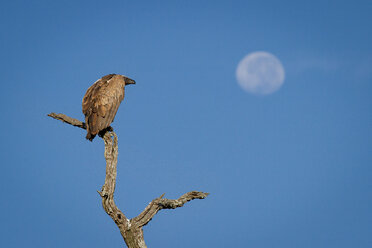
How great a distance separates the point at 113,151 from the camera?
7934 millimetres

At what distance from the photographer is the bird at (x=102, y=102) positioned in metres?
9.09

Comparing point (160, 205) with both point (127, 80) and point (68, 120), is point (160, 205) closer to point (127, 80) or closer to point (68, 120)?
point (68, 120)

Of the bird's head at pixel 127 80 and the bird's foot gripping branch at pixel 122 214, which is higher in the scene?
the bird's head at pixel 127 80

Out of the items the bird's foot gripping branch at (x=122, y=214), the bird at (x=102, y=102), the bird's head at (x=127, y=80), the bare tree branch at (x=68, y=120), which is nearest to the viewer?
the bird's foot gripping branch at (x=122, y=214)

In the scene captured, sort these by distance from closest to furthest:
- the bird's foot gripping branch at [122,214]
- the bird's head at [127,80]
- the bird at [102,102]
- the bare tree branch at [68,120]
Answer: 1. the bird's foot gripping branch at [122,214]
2. the bare tree branch at [68,120]
3. the bird at [102,102]
4. the bird's head at [127,80]

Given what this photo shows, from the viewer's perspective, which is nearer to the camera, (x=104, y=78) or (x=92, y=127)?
(x=92, y=127)

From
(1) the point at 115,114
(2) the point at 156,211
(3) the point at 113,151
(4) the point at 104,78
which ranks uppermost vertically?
(4) the point at 104,78

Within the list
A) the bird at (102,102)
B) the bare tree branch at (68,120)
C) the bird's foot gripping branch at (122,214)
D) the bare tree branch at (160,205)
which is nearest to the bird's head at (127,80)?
the bird at (102,102)

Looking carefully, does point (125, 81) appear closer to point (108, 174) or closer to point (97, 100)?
point (97, 100)

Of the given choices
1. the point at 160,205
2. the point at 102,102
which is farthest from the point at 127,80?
the point at 160,205

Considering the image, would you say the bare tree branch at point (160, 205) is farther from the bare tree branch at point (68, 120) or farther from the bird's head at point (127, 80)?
the bird's head at point (127, 80)

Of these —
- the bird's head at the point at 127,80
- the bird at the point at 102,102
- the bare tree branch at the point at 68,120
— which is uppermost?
the bird's head at the point at 127,80

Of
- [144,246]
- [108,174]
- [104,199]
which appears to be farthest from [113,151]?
[144,246]

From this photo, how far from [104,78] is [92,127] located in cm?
240
